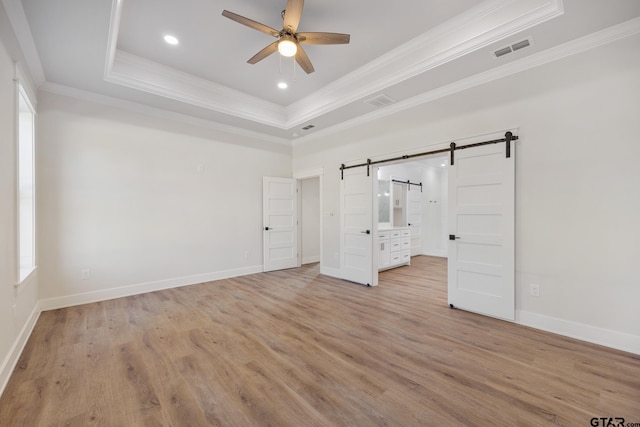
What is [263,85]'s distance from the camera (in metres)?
4.42

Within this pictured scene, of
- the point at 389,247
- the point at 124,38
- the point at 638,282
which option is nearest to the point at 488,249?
the point at 638,282

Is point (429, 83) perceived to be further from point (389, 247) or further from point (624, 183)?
point (389, 247)

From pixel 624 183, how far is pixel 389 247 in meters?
3.93

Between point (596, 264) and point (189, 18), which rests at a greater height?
point (189, 18)

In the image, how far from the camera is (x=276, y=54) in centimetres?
358

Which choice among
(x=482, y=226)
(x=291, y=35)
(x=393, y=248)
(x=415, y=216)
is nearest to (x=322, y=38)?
(x=291, y=35)

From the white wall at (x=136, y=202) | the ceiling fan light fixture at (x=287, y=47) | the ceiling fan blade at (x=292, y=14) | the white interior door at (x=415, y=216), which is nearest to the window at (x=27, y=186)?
the white wall at (x=136, y=202)

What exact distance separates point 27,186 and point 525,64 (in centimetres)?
616

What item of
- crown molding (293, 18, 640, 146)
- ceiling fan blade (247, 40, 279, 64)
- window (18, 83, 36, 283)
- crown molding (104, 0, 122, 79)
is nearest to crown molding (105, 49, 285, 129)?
crown molding (104, 0, 122, 79)

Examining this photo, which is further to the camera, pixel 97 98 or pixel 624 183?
pixel 97 98

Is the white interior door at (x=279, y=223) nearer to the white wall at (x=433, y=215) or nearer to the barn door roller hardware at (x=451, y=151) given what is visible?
the barn door roller hardware at (x=451, y=151)

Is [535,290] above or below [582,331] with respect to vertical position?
above

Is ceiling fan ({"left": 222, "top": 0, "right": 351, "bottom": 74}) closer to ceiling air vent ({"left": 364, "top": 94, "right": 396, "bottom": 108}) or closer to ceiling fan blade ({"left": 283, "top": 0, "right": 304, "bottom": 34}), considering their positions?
ceiling fan blade ({"left": 283, "top": 0, "right": 304, "bottom": 34})

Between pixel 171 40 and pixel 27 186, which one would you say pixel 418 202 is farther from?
Result: pixel 27 186
